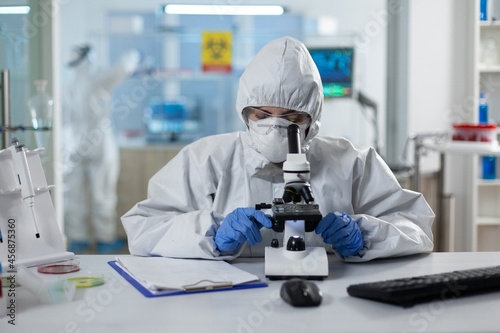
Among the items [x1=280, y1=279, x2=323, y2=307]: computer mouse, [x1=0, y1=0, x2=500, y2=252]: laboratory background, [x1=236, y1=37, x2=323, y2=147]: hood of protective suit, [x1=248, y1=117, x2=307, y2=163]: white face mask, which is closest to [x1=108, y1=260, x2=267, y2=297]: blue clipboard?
[x1=280, y1=279, x2=323, y2=307]: computer mouse

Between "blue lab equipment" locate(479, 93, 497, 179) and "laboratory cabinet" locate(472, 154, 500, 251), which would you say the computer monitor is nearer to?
"blue lab equipment" locate(479, 93, 497, 179)

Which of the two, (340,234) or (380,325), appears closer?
(380,325)

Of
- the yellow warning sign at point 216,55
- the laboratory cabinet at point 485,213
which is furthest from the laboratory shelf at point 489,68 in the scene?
the yellow warning sign at point 216,55

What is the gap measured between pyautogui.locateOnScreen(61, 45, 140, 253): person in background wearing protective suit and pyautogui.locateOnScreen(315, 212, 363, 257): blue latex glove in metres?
3.29

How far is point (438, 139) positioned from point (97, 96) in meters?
2.65

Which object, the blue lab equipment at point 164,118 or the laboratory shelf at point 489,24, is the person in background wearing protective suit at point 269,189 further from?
the blue lab equipment at point 164,118

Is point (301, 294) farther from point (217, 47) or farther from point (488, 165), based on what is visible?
point (217, 47)

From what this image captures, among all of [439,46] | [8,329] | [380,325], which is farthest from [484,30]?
[8,329]

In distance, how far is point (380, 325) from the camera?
0.89 meters

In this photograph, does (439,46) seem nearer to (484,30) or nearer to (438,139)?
(484,30)

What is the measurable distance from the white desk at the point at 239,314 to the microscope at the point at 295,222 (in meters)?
0.04

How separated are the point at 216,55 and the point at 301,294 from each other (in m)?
3.83

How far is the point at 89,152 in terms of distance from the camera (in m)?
4.27

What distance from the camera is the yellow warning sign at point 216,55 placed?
14.9 feet
